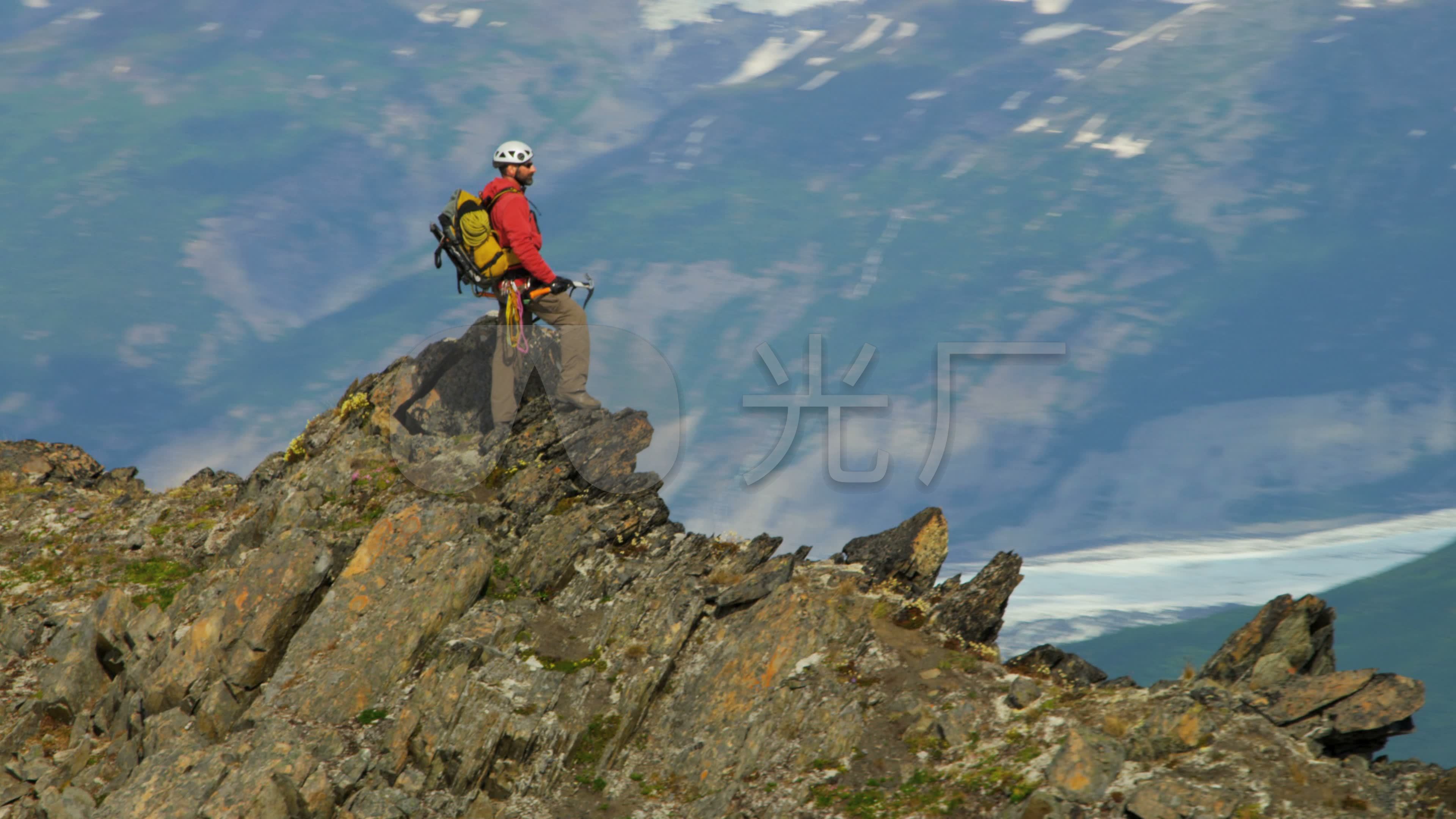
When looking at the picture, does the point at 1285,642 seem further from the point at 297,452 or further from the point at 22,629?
the point at 22,629

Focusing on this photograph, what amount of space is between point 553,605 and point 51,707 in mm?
10350

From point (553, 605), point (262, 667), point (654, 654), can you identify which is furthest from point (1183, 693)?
point (262, 667)

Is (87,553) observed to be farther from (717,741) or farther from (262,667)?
(717,741)

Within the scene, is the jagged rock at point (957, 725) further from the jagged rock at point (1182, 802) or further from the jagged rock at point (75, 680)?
the jagged rock at point (75, 680)

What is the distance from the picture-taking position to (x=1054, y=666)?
1884cm

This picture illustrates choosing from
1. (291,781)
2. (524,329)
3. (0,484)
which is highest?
(524,329)

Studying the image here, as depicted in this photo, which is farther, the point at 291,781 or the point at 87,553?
the point at 87,553

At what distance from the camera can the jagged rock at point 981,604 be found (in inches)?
775

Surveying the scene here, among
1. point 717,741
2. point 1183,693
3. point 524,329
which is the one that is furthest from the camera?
point 524,329

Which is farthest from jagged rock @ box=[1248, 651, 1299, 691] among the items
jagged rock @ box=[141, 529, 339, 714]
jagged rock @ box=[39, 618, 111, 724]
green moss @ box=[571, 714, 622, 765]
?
jagged rock @ box=[39, 618, 111, 724]

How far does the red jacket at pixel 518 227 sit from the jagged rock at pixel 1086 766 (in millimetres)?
13662

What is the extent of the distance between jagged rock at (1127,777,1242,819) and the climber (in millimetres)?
14073

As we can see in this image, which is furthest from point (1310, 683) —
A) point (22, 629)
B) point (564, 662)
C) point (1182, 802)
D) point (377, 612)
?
point (22, 629)

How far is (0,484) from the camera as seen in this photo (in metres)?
31.8
